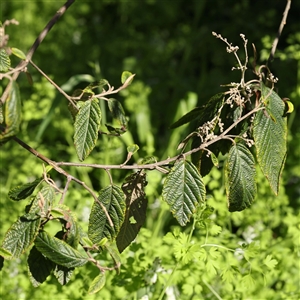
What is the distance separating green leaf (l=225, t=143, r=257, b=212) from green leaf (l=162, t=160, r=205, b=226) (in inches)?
2.2

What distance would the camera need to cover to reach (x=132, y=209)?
4.00 ft

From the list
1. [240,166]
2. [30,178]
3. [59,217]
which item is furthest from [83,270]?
[30,178]

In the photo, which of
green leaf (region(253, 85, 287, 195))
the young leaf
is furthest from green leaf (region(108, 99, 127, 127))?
green leaf (region(253, 85, 287, 195))

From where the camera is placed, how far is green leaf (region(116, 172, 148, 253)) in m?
1.21

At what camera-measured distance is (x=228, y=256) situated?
1530 millimetres

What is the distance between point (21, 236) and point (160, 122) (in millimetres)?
2484

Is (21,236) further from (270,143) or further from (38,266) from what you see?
(270,143)

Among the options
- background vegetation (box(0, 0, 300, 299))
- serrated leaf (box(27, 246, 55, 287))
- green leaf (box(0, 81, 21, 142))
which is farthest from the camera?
background vegetation (box(0, 0, 300, 299))

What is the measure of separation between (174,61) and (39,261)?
338cm

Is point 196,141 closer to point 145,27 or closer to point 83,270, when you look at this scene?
point 83,270

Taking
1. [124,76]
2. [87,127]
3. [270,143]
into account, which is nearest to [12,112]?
[87,127]

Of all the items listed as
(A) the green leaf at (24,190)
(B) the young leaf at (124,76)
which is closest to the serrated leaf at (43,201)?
(A) the green leaf at (24,190)

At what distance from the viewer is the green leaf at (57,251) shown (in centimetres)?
110

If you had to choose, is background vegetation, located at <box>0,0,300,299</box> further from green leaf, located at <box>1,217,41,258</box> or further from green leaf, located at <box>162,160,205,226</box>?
green leaf, located at <box>1,217,41,258</box>
